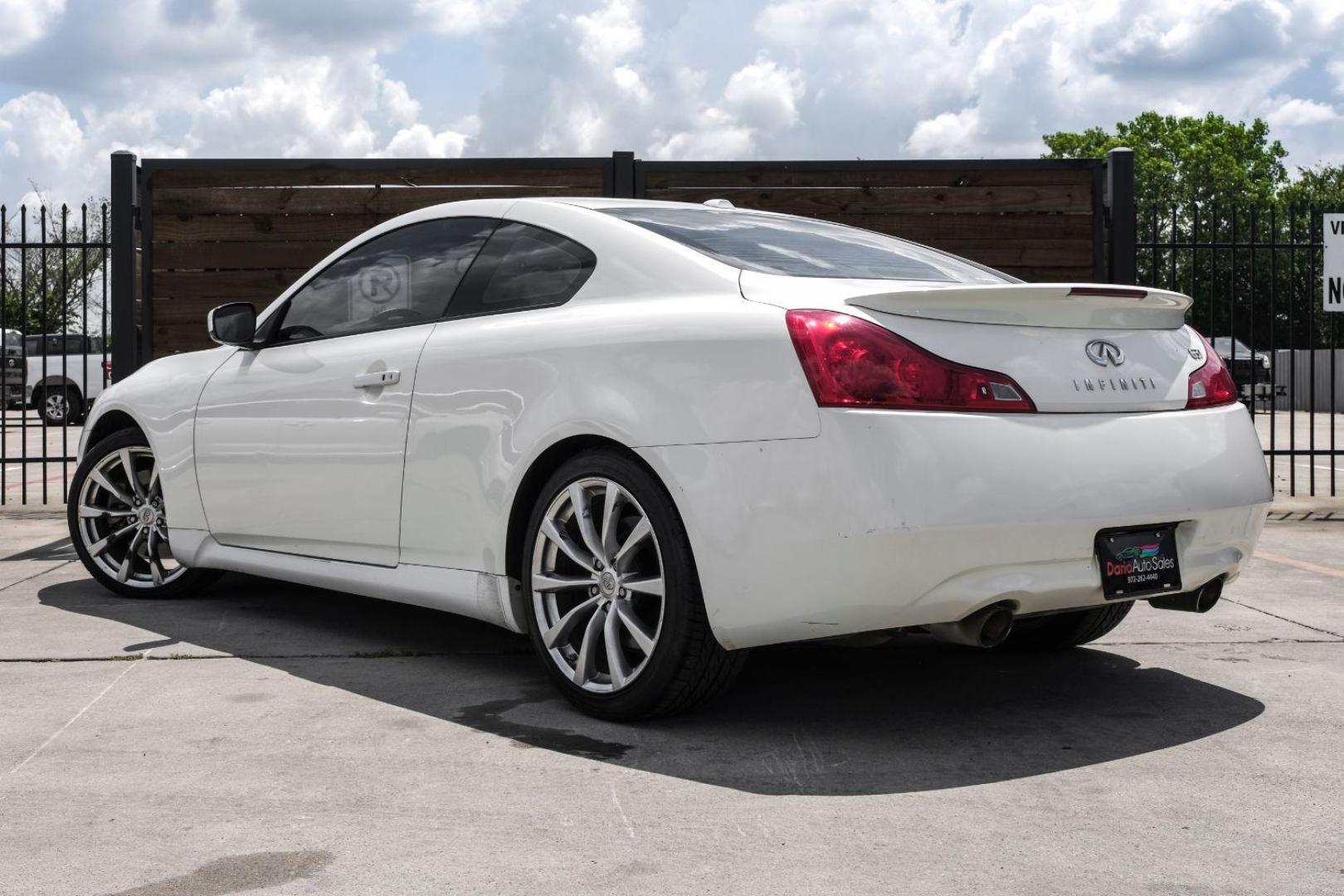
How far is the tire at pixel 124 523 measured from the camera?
239 inches

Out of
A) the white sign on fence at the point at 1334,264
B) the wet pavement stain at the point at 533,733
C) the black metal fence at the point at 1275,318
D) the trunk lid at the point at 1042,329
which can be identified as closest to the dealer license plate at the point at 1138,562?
the trunk lid at the point at 1042,329

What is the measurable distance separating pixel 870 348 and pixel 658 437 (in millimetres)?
596

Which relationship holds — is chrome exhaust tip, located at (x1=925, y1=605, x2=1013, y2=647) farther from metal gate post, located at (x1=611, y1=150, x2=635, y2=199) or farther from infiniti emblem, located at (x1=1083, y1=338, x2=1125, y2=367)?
metal gate post, located at (x1=611, y1=150, x2=635, y2=199)

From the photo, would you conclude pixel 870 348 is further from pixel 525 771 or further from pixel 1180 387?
pixel 525 771

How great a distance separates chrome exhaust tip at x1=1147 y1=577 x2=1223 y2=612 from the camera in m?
3.96

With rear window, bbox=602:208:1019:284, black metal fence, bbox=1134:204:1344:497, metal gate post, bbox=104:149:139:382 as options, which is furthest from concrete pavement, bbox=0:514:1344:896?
black metal fence, bbox=1134:204:1344:497

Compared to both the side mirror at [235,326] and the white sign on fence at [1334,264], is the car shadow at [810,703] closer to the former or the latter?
the side mirror at [235,326]

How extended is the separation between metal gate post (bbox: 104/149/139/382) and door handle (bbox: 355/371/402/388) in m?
4.31

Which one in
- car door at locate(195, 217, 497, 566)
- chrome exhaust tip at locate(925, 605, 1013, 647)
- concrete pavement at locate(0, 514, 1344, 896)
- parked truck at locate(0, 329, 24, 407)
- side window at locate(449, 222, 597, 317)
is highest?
parked truck at locate(0, 329, 24, 407)

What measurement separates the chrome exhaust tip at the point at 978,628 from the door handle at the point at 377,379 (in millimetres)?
1926

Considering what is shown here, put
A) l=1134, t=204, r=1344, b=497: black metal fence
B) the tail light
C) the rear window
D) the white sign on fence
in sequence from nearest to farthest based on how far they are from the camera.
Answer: the tail light
the rear window
the white sign on fence
l=1134, t=204, r=1344, b=497: black metal fence

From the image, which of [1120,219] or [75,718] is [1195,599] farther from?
[1120,219]

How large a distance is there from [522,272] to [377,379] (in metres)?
0.62

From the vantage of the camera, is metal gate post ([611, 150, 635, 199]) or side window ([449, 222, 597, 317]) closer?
side window ([449, 222, 597, 317])
